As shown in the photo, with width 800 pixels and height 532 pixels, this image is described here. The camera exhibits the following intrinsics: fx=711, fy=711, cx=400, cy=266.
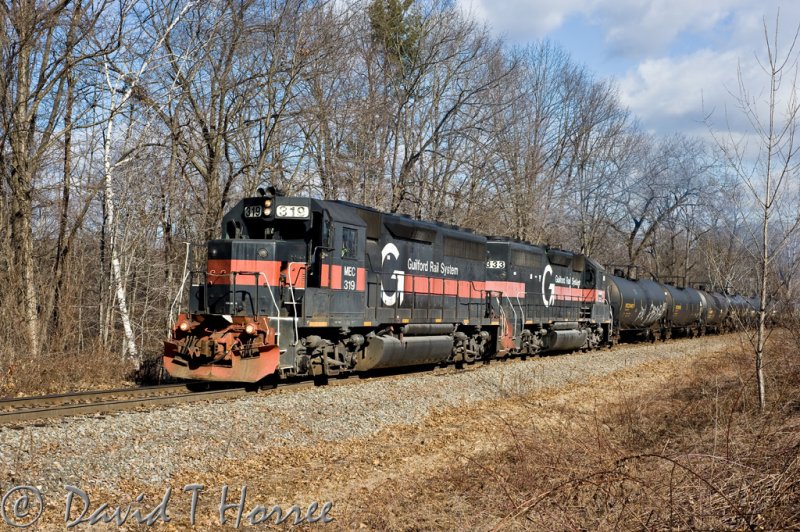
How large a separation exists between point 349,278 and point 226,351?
3.37 meters

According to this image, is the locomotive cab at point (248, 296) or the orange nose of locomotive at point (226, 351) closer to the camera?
the orange nose of locomotive at point (226, 351)

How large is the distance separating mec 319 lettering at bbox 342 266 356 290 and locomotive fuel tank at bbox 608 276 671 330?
18238 mm

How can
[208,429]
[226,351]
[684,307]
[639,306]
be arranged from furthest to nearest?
[684,307] → [639,306] → [226,351] → [208,429]

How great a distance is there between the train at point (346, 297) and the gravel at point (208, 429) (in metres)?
0.94

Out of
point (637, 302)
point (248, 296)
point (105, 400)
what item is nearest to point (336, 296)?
point (248, 296)

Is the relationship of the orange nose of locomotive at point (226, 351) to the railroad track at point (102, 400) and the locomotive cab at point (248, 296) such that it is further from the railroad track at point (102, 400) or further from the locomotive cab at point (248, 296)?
the railroad track at point (102, 400)

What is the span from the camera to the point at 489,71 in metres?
38.0

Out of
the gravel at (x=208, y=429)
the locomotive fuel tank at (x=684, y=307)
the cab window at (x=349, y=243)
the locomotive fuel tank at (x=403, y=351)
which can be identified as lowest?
the gravel at (x=208, y=429)

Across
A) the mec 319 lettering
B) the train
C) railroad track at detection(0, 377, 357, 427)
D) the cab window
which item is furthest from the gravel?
the cab window

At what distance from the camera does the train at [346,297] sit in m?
13.3

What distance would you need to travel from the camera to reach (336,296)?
1474cm

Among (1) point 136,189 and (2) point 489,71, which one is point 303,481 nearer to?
(1) point 136,189

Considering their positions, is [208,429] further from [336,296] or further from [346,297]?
[346,297]

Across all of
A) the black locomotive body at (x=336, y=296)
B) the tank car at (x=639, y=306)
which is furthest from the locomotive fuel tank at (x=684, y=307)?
the black locomotive body at (x=336, y=296)
